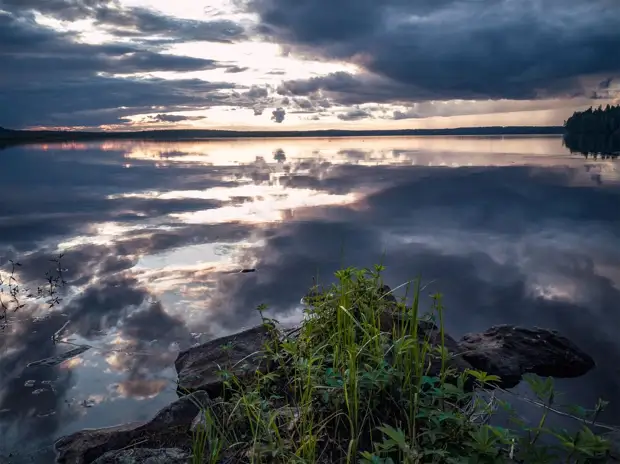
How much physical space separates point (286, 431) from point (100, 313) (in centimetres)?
529

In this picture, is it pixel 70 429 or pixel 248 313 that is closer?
pixel 70 429

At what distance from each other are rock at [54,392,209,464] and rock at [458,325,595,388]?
10.7ft

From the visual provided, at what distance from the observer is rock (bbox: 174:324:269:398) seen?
507 centimetres

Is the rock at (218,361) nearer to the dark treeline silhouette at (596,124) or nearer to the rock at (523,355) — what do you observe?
the rock at (523,355)

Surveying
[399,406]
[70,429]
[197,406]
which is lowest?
[70,429]

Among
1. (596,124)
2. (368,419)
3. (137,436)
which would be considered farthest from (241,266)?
(596,124)

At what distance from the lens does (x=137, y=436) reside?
4.37 metres

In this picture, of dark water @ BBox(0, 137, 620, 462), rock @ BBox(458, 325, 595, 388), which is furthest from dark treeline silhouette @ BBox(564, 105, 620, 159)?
rock @ BBox(458, 325, 595, 388)

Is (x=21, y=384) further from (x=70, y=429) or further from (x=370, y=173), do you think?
(x=370, y=173)

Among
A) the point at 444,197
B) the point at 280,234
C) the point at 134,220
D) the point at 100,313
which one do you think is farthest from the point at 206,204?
the point at 100,313

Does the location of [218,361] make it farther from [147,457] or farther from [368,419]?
[368,419]

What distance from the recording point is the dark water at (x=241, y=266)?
577 cm

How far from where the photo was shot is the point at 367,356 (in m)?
4.36

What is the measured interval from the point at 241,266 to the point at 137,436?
6.49 metres
